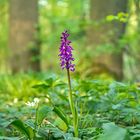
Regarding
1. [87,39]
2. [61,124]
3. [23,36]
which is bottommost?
[61,124]

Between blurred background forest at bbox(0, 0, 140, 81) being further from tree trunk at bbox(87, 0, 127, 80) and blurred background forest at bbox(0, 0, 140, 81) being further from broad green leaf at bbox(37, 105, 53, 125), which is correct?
broad green leaf at bbox(37, 105, 53, 125)

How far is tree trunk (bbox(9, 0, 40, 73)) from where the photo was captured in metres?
9.77

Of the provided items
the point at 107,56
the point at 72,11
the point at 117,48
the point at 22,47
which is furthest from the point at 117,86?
the point at 72,11

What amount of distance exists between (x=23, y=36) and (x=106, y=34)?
2638mm

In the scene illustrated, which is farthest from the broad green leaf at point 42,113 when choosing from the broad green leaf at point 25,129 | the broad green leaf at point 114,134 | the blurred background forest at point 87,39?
the blurred background forest at point 87,39

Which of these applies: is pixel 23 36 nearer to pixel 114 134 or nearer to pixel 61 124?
pixel 61 124

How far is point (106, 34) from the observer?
805cm

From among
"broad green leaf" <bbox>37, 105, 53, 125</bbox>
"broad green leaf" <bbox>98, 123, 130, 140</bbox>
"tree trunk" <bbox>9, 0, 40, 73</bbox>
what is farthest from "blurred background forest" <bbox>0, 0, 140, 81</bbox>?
"broad green leaf" <bbox>98, 123, 130, 140</bbox>

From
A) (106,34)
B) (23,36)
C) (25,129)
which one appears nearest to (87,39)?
(106,34)

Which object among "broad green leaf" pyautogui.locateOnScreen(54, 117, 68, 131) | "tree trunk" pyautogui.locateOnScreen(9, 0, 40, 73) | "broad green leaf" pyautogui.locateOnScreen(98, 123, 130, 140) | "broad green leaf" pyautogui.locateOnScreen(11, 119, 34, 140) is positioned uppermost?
"tree trunk" pyautogui.locateOnScreen(9, 0, 40, 73)

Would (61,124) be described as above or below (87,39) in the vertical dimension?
below

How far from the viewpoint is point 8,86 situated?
20.5 ft

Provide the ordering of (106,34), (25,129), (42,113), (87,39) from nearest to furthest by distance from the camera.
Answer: (25,129) → (42,113) → (106,34) → (87,39)

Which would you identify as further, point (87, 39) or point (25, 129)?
point (87, 39)
